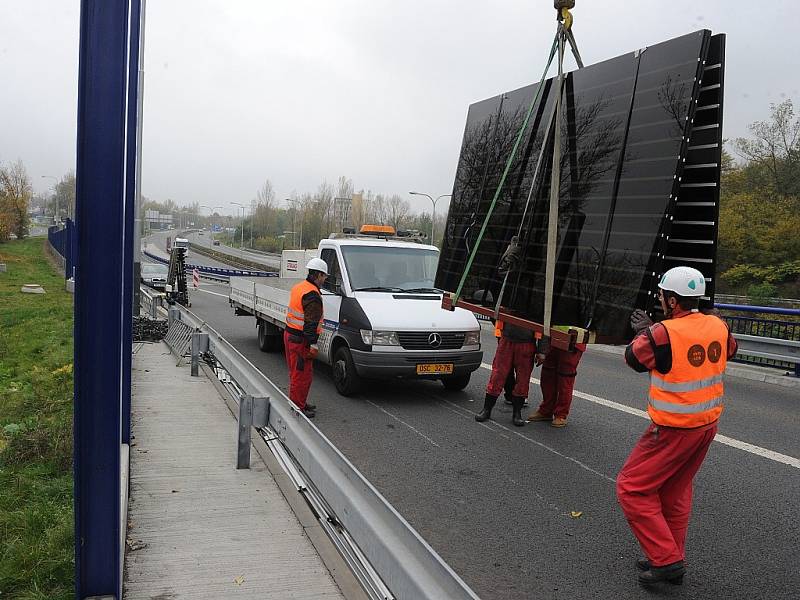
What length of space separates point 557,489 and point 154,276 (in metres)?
26.4

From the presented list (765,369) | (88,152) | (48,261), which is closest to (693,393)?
(88,152)

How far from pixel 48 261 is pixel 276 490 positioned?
44922 millimetres

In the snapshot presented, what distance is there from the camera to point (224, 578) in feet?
11.6

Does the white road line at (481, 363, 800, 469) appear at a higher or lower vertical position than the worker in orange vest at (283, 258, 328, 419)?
lower

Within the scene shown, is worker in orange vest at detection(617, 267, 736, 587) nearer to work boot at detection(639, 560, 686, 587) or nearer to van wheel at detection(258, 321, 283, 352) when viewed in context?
work boot at detection(639, 560, 686, 587)

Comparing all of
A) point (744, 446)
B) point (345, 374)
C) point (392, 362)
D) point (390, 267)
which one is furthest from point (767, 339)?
point (345, 374)

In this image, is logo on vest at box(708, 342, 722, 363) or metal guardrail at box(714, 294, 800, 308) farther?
metal guardrail at box(714, 294, 800, 308)

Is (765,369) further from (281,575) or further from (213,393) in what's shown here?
(281,575)

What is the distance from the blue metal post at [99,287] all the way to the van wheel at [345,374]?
226 inches

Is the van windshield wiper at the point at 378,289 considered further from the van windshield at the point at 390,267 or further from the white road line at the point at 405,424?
the white road line at the point at 405,424

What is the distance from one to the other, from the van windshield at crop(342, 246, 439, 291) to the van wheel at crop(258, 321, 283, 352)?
10.8ft

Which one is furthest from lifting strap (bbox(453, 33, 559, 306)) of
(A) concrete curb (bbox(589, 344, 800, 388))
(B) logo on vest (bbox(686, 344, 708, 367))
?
(A) concrete curb (bbox(589, 344, 800, 388))

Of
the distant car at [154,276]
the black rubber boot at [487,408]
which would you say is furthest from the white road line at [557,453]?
the distant car at [154,276]

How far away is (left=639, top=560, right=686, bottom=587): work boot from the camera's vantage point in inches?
153
